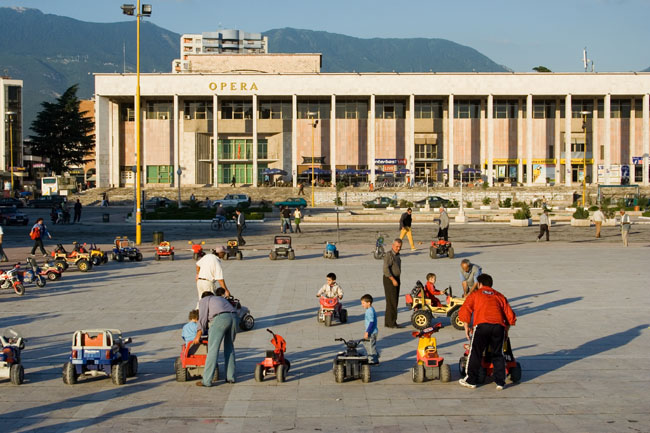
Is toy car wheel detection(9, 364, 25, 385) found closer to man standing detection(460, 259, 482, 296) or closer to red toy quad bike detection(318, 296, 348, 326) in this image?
red toy quad bike detection(318, 296, 348, 326)

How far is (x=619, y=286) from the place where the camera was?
745 inches

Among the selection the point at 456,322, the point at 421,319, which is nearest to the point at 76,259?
the point at 421,319

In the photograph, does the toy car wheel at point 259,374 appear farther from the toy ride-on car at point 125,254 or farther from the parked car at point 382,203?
the parked car at point 382,203

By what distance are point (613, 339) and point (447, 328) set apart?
9.85ft

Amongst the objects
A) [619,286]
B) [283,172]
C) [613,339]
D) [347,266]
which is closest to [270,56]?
[283,172]

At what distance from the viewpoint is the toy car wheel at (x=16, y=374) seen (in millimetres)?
9820

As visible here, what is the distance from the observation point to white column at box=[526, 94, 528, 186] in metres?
84.2

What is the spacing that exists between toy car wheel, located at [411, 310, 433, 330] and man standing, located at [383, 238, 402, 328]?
0.39 metres

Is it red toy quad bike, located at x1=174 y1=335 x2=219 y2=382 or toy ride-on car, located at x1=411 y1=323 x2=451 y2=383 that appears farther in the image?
red toy quad bike, located at x1=174 y1=335 x2=219 y2=382

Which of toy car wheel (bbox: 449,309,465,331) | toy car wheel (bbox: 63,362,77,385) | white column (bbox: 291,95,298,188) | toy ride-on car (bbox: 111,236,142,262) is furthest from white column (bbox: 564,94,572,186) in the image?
toy car wheel (bbox: 63,362,77,385)

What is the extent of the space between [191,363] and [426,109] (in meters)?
81.8

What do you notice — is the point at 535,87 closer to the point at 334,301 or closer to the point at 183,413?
the point at 334,301

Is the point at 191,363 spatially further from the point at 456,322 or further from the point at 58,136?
the point at 58,136

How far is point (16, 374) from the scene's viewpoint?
32.2 feet
